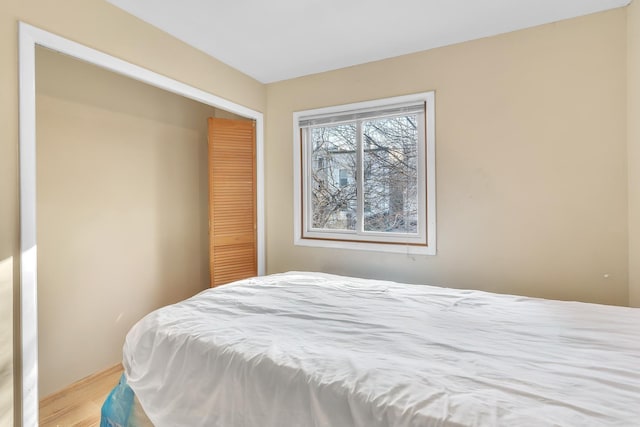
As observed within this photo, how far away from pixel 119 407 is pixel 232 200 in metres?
1.85

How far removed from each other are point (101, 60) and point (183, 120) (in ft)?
4.05

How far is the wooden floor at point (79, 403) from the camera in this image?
6.28 ft

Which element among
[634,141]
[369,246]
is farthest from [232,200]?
[634,141]

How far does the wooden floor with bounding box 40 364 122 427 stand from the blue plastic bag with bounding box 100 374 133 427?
58cm

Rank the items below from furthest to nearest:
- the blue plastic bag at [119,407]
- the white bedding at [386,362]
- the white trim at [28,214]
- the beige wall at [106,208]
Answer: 1. the beige wall at [106,208]
2. the white trim at [28,214]
3. the blue plastic bag at [119,407]
4. the white bedding at [386,362]

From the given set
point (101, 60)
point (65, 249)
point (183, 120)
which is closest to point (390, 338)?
→ point (101, 60)

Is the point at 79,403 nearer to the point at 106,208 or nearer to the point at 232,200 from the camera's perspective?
the point at 106,208

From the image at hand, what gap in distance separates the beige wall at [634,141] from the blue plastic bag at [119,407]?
2.72 m

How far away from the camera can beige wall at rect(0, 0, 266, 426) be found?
147 cm

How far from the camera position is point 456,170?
236 centimetres

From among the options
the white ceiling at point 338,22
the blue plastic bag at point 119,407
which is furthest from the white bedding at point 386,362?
the white ceiling at point 338,22

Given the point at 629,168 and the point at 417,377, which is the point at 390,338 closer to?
the point at 417,377

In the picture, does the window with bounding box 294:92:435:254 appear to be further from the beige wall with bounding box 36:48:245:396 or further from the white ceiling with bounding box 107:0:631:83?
the beige wall with bounding box 36:48:245:396

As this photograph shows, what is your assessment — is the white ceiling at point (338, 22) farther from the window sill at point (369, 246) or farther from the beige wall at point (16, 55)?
the window sill at point (369, 246)
